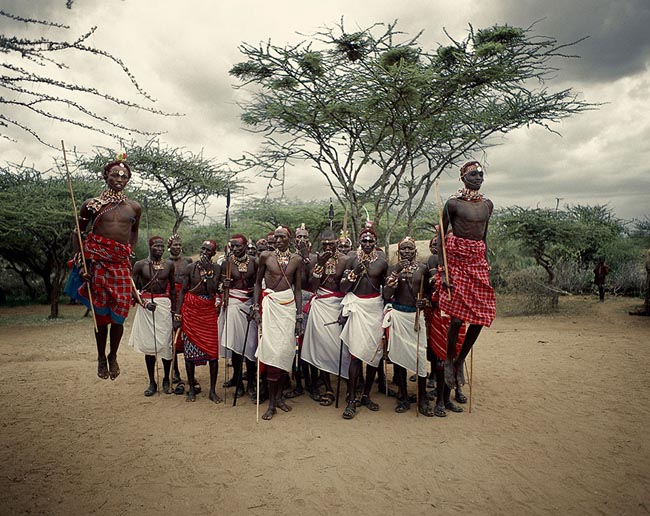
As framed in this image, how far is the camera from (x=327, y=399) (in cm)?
623

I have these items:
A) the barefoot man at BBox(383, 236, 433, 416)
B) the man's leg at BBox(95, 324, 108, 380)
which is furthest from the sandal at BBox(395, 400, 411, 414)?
the man's leg at BBox(95, 324, 108, 380)

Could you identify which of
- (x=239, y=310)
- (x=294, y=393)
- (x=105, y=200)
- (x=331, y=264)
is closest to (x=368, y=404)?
(x=294, y=393)

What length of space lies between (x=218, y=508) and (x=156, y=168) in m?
16.4

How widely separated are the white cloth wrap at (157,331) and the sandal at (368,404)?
2.89 meters

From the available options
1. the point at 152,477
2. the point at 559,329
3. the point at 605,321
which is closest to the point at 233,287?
the point at 152,477

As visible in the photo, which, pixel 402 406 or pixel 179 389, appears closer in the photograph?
pixel 402 406

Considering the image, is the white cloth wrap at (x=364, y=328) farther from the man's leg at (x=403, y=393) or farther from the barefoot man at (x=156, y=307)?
the barefoot man at (x=156, y=307)

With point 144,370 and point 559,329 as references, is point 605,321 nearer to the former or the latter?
point 559,329

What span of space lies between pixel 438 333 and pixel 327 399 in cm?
175

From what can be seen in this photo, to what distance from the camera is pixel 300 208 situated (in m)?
25.8

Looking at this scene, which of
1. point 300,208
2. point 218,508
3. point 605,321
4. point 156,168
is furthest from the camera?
point 300,208

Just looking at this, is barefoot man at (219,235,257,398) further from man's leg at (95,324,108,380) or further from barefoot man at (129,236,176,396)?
man's leg at (95,324,108,380)

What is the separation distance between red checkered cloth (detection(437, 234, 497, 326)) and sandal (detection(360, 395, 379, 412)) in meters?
1.83

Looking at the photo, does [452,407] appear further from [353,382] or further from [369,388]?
[353,382]
